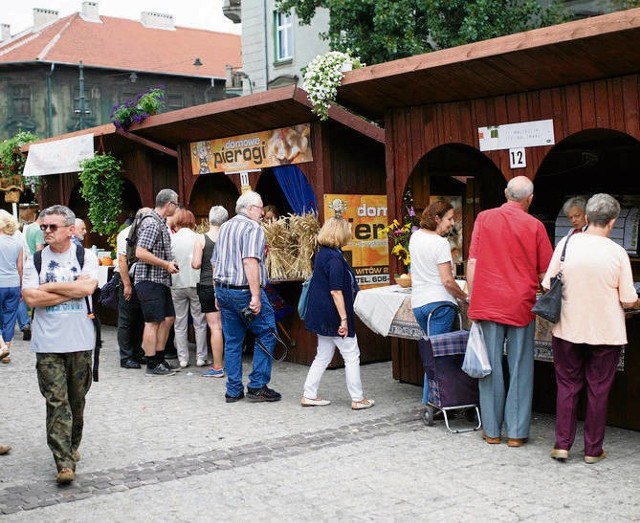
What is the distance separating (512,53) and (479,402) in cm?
270

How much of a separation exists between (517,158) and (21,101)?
41.0 meters

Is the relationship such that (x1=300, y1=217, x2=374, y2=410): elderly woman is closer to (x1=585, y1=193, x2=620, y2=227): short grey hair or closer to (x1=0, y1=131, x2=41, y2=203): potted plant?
(x1=585, y1=193, x2=620, y2=227): short grey hair

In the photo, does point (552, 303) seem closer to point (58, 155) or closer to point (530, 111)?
point (530, 111)

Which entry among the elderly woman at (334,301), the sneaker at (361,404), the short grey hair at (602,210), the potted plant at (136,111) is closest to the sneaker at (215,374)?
the elderly woman at (334,301)

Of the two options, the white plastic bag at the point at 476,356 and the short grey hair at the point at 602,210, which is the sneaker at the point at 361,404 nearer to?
the white plastic bag at the point at 476,356

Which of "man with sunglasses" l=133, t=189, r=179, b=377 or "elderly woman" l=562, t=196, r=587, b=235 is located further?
"man with sunglasses" l=133, t=189, r=179, b=377

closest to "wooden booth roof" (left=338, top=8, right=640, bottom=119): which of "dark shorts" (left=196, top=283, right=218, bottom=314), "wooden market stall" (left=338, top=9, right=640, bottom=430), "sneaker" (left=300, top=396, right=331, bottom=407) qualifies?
"wooden market stall" (left=338, top=9, right=640, bottom=430)

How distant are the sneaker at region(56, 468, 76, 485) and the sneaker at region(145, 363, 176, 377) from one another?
156 inches

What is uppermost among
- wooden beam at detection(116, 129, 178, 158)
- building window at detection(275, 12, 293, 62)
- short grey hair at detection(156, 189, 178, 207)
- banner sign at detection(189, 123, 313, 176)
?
building window at detection(275, 12, 293, 62)

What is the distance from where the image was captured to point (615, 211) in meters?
5.72

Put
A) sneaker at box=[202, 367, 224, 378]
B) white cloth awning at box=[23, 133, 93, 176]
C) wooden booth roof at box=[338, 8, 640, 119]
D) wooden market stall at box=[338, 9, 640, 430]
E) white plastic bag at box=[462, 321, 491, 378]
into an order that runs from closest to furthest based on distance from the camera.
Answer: wooden booth roof at box=[338, 8, 640, 119] → white plastic bag at box=[462, 321, 491, 378] → wooden market stall at box=[338, 9, 640, 430] → sneaker at box=[202, 367, 224, 378] → white cloth awning at box=[23, 133, 93, 176]

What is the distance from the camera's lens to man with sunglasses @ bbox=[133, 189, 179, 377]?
908cm

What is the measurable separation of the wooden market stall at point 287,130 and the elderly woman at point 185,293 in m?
1.01

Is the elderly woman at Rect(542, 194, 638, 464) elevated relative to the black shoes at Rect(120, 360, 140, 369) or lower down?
elevated
